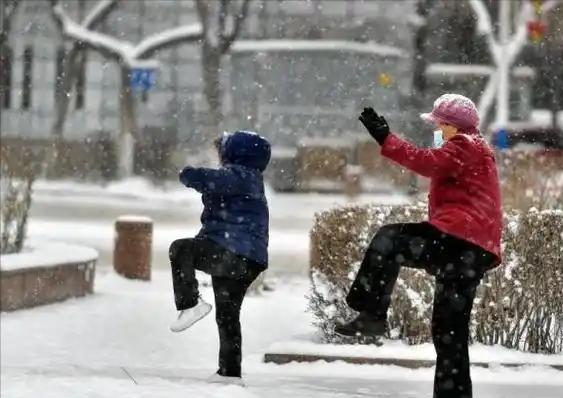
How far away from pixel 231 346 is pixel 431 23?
83.3 ft

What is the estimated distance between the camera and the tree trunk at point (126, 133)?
103ft

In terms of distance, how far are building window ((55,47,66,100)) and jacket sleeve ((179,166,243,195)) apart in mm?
27881

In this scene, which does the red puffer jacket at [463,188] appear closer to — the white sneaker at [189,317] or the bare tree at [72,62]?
the white sneaker at [189,317]

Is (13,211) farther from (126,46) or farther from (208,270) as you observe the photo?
(126,46)

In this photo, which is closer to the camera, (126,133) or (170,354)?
(170,354)

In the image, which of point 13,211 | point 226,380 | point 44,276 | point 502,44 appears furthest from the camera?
point 502,44

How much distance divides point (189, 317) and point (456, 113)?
1.87 metres

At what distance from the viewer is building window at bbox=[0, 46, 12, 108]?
32.9 metres

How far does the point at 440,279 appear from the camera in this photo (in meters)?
5.84

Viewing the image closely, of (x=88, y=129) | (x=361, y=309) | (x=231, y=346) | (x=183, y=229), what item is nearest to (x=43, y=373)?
(x=231, y=346)

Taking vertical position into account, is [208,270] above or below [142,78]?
below

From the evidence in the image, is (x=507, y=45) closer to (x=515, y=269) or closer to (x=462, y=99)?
(x=515, y=269)

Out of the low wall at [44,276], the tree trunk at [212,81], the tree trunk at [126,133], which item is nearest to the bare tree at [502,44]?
the tree trunk at [212,81]

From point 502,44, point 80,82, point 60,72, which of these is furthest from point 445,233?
point 60,72
